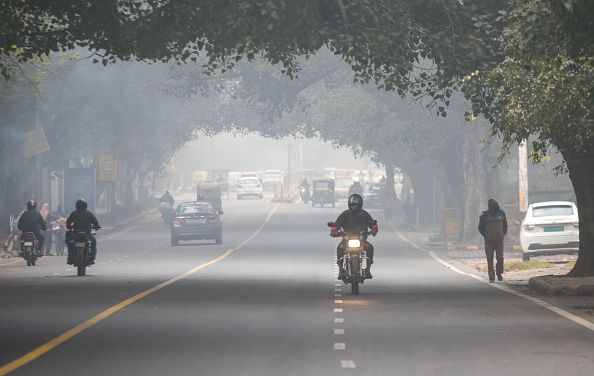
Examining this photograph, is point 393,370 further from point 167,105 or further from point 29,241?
point 167,105

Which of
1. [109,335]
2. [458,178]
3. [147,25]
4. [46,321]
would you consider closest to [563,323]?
[109,335]

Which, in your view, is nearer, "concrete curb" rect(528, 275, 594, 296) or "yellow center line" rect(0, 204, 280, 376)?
"yellow center line" rect(0, 204, 280, 376)

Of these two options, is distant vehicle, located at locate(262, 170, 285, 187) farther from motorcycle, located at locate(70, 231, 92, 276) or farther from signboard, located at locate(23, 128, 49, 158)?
motorcycle, located at locate(70, 231, 92, 276)

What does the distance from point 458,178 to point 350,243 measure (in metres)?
28.5

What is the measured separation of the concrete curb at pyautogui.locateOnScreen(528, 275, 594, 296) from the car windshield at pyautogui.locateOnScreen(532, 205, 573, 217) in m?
9.08

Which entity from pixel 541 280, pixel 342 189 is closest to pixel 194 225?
pixel 541 280

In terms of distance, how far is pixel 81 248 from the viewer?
23.0 meters

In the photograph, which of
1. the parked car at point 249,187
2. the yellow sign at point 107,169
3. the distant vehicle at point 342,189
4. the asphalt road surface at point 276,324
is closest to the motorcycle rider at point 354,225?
the asphalt road surface at point 276,324

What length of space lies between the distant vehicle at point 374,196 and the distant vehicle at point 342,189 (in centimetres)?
1195

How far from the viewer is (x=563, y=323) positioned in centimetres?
1374

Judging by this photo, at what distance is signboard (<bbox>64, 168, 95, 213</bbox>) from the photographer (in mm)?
49156

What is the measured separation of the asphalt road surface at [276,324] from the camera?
33.2 feet

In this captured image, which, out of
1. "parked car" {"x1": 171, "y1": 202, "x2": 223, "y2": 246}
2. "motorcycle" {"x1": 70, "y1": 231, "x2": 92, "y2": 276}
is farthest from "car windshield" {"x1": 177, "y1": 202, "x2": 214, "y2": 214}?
"motorcycle" {"x1": 70, "y1": 231, "x2": 92, "y2": 276}

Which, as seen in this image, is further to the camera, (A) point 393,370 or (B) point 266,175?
(B) point 266,175
